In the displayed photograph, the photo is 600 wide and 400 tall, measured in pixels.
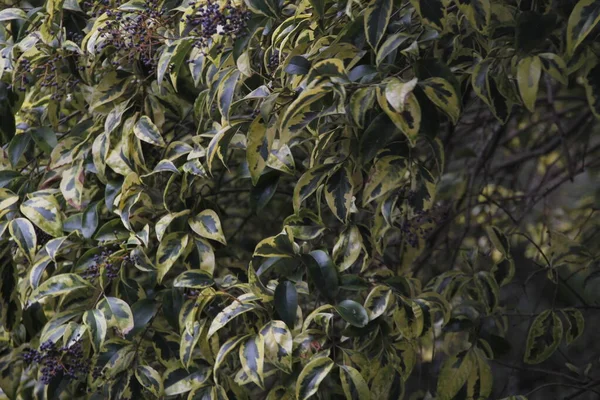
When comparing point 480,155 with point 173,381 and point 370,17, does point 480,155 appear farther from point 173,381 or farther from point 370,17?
point 173,381

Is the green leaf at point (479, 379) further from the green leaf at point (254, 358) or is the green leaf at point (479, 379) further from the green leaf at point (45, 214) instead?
the green leaf at point (45, 214)

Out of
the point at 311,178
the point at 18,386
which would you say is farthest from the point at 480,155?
the point at 18,386

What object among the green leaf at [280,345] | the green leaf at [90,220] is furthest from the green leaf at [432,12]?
the green leaf at [90,220]

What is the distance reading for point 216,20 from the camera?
124 cm

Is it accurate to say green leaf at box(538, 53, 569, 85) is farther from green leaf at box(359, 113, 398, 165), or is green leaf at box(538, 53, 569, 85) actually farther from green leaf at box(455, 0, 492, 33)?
green leaf at box(359, 113, 398, 165)

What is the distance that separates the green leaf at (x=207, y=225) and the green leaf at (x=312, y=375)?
28 cm

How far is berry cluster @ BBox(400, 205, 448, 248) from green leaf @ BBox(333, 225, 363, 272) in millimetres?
82

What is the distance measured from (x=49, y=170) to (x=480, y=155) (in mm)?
793

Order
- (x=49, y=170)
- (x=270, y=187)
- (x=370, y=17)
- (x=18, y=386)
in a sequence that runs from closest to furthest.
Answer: (x=370, y=17) < (x=270, y=187) < (x=49, y=170) < (x=18, y=386)

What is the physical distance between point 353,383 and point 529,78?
479 millimetres

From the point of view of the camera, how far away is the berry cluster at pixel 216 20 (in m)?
1.24

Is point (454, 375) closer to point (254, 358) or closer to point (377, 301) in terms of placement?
point (377, 301)

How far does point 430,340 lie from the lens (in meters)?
1.53

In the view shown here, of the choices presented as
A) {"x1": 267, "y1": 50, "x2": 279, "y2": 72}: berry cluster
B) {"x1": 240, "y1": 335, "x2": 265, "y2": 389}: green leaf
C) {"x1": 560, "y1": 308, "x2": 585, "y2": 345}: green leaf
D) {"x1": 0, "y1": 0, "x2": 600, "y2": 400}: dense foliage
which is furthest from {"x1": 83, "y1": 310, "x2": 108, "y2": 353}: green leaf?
{"x1": 560, "y1": 308, "x2": 585, "y2": 345}: green leaf
